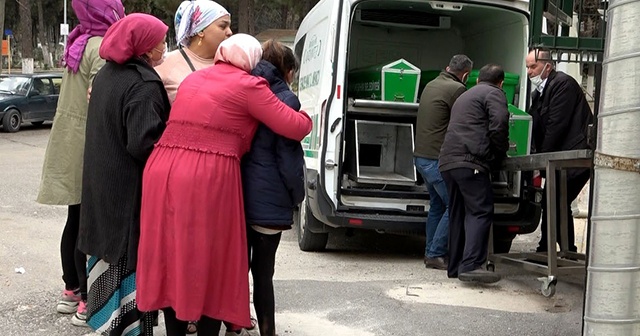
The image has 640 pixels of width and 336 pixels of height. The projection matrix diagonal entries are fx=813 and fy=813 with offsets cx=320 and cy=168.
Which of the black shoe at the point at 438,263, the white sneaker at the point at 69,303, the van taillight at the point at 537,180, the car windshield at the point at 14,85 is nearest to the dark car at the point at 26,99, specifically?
the car windshield at the point at 14,85

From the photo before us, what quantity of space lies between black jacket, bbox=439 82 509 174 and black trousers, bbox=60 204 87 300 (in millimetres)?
2880

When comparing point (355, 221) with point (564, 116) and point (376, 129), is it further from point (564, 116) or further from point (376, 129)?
point (564, 116)

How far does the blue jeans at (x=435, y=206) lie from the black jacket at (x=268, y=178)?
2.86m

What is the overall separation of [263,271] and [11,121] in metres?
17.4

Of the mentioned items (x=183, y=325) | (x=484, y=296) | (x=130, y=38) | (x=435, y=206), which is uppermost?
(x=130, y=38)

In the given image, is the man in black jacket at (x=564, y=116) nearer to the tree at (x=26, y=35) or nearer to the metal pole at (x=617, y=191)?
→ the metal pole at (x=617, y=191)

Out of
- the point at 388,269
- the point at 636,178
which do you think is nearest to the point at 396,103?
the point at 388,269

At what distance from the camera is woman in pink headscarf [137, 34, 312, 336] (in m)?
3.84

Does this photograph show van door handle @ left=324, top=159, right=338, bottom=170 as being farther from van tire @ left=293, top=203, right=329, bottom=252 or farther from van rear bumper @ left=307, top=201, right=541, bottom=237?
van tire @ left=293, top=203, right=329, bottom=252

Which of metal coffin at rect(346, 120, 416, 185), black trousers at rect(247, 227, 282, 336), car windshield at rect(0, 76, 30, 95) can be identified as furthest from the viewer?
car windshield at rect(0, 76, 30, 95)

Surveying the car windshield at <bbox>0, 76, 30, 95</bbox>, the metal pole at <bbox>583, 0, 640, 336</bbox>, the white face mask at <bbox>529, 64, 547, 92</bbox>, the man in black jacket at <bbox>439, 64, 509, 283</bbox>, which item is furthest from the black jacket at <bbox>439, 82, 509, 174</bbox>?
the car windshield at <bbox>0, 76, 30, 95</bbox>

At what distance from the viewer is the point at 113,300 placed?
13.8 feet

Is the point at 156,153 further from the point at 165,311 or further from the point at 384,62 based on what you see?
the point at 384,62

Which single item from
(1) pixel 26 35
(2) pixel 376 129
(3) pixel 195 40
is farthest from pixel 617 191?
(1) pixel 26 35
